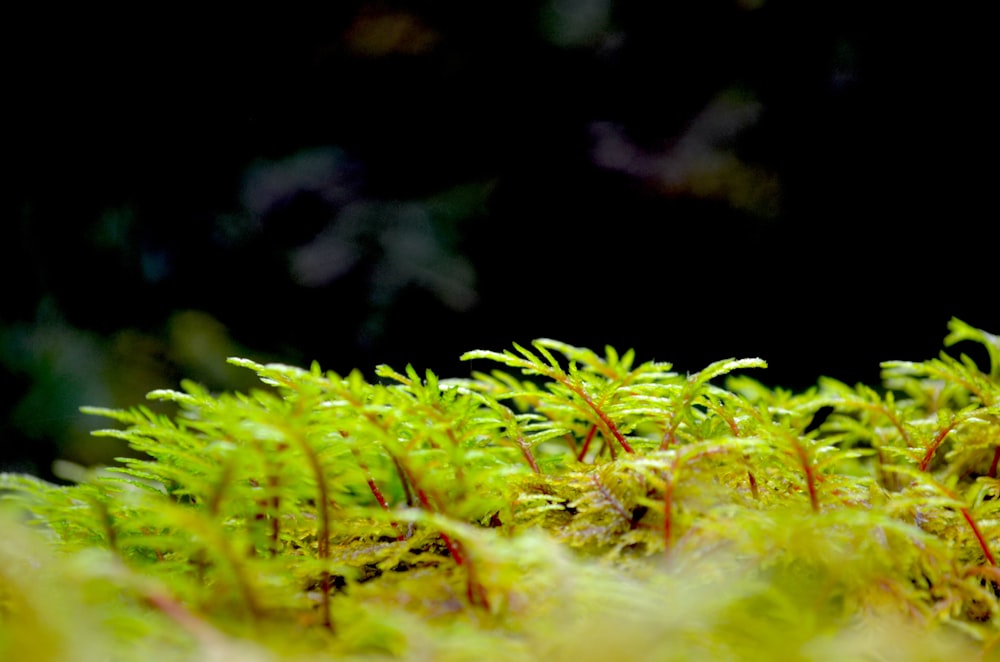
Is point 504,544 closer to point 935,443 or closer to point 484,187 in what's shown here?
point 935,443

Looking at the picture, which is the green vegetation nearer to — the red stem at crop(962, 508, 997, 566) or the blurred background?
the red stem at crop(962, 508, 997, 566)

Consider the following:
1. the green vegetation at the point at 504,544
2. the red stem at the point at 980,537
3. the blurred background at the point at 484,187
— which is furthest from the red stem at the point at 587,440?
the blurred background at the point at 484,187

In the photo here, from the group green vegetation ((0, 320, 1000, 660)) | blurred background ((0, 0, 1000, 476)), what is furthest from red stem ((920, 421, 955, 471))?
blurred background ((0, 0, 1000, 476))

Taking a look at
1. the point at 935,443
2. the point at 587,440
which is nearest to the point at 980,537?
the point at 935,443

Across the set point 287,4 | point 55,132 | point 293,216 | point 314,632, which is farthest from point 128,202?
point 314,632

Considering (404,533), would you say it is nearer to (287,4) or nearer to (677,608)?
(677,608)

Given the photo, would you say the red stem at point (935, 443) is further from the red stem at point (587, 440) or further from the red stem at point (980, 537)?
the red stem at point (587, 440)
